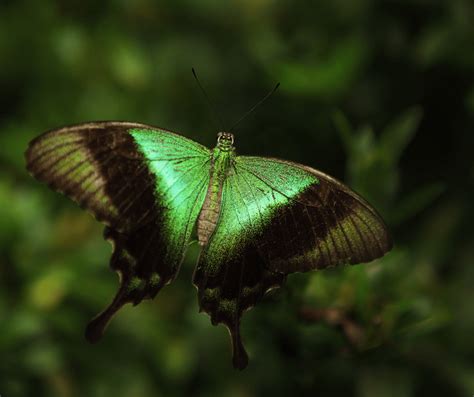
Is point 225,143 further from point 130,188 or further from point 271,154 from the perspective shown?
point 271,154

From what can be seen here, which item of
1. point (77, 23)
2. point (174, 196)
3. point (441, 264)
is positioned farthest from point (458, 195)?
point (77, 23)

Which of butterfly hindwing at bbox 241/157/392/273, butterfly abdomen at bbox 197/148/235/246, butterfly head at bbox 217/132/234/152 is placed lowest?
butterfly hindwing at bbox 241/157/392/273

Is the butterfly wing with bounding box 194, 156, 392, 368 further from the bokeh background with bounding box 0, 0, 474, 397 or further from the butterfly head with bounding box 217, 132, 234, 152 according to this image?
the bokeh background with bounding box 0, 0, 474, 397

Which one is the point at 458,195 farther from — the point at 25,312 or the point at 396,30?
the point at 25,312

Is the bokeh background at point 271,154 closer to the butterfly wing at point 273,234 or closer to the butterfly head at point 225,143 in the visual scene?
the butterfly wing at point 273,234

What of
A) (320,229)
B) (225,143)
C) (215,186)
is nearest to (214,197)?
(215,186)

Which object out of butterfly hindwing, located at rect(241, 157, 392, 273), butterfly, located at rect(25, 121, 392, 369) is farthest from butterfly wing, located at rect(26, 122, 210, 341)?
butterfly hindwing, located at rect(241, 157, 392, 273)
